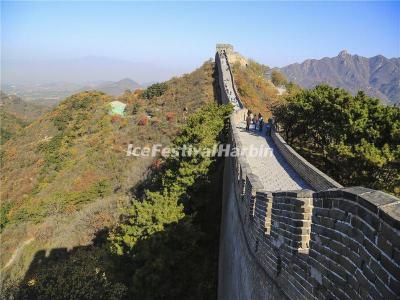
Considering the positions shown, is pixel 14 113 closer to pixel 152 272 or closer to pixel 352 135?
pixel 152 272

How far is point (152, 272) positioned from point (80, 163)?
27720mm

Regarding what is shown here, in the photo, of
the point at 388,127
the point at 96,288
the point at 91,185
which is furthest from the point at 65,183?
the point at 388,127

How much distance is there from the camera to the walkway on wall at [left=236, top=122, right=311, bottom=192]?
11891mm

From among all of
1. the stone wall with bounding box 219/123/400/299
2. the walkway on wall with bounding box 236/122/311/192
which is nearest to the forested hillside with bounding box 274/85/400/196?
the walkway on wall with bounding box 236/122/311/192

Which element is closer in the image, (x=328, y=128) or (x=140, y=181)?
(x=328, y=128)

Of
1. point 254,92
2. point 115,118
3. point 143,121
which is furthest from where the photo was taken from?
point 115,118

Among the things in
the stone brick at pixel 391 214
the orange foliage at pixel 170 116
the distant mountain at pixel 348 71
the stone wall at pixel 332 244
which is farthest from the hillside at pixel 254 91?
the distant mountain at pixel 348 71

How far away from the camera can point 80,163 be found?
39.1m

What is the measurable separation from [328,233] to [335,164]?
12289mm

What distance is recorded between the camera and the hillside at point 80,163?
2662 centimetres

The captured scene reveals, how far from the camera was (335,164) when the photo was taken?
14.5 m

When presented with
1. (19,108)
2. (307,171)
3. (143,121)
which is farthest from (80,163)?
(19,108)

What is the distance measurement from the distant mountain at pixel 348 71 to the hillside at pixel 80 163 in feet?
132

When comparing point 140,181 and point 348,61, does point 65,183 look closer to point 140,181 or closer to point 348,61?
point 140,181
